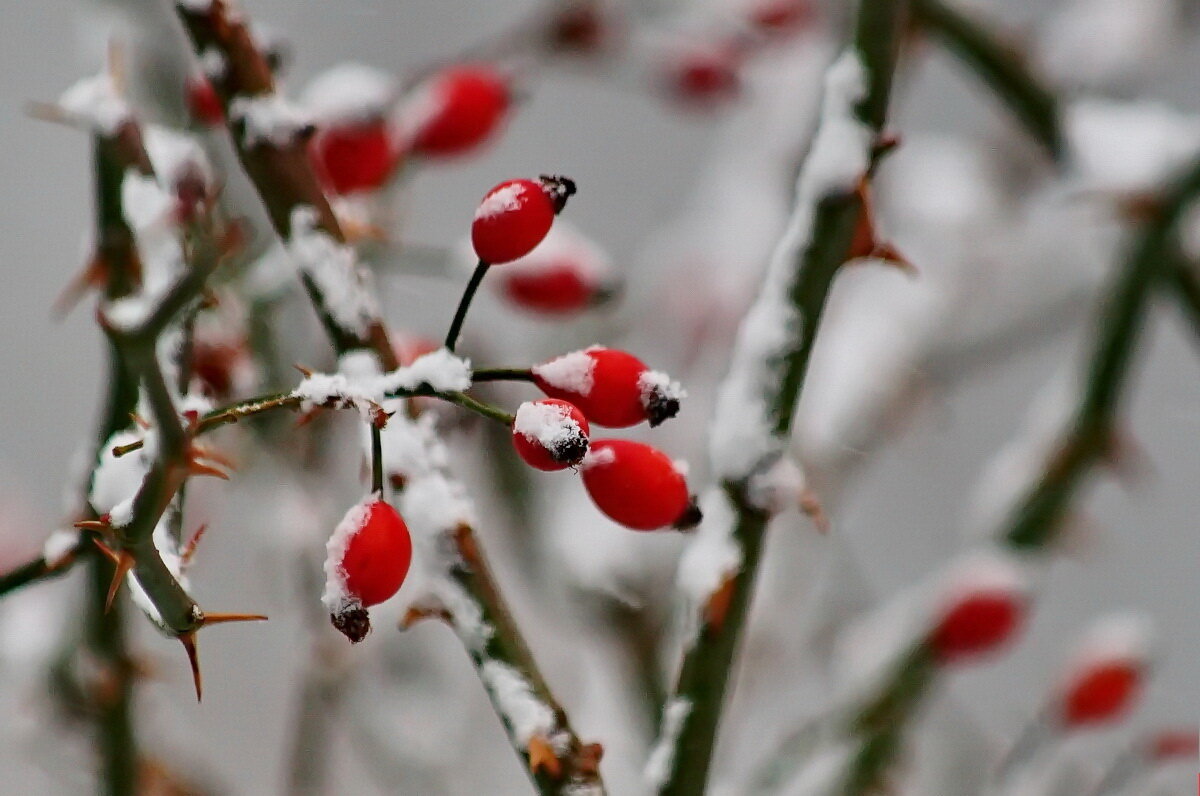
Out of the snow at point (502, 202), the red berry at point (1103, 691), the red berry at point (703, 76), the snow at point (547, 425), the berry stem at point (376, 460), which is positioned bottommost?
the red berry at point (1103, 691)

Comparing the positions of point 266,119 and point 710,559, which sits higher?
point 266,119

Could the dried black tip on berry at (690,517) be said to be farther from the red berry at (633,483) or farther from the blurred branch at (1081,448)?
the blurred branch at (1081,448)

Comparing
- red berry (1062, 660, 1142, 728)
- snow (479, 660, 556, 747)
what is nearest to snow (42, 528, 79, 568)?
snow (479, 660, 556, 747)

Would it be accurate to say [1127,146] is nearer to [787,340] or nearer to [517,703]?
[787,340]

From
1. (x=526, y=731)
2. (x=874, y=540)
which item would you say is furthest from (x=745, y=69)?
(x=874, y=540)

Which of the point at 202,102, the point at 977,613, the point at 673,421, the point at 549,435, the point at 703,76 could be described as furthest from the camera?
the point at 673,421

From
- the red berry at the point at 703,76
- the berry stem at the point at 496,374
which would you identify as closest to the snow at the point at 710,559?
the berry stem at the point at 496,374

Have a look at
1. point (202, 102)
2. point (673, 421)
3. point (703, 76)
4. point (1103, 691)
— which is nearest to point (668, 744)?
point (202, 102)
